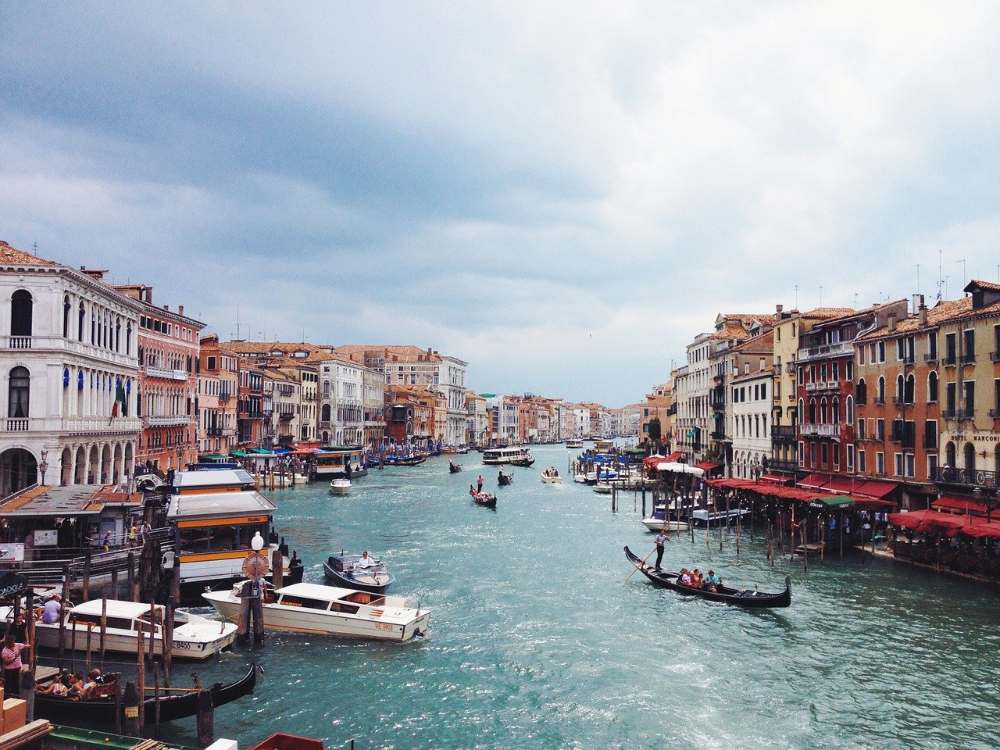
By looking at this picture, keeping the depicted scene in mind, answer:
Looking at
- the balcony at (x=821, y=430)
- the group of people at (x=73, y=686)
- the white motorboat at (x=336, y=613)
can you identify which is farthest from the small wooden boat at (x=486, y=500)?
the group of people at (x=73, y=686)

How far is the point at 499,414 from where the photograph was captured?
16562 centimetres

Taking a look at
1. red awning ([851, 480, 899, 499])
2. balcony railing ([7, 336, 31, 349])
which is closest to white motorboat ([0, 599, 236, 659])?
balcony railing ([7, 336, 31, 349])

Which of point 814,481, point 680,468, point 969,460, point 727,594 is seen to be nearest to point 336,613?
point 727,594

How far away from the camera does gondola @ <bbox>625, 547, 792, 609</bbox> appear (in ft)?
68.8

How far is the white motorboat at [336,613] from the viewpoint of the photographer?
18.5 m

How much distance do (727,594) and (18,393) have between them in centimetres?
2424

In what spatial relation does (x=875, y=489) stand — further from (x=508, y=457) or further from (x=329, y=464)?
(x=508, y=457)

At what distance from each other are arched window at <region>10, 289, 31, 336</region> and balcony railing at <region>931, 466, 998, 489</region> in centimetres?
3226

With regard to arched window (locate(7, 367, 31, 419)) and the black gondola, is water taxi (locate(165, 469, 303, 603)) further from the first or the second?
arched window (locate(7, 367, 31, 419))

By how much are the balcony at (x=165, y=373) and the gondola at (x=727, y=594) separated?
3066cm

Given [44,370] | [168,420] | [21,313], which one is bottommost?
[168,420]

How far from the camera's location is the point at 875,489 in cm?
3183

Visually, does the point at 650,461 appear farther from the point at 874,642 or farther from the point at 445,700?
the point at 445,700

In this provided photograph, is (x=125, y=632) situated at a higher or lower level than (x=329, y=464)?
lower
